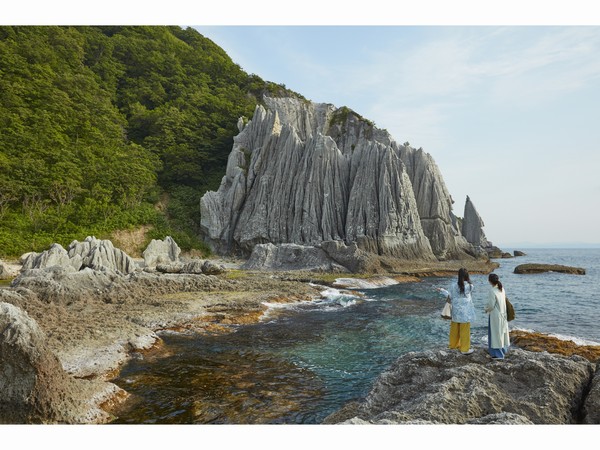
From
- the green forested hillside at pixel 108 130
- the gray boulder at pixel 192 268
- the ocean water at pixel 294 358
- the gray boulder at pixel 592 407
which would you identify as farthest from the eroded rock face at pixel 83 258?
the gray boulder at pixel 592 407

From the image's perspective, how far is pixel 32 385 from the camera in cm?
691

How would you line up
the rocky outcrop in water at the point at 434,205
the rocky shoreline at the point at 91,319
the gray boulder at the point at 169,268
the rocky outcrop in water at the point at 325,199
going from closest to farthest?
1. the rocky shoreline at the point at 91,319
2. the gray boulder at the point at 169,268
3. the rocky outcrop in water at the point at 325,199
4. the rocky outcrop in water at the point at 434,205

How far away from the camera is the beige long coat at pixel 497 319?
310 inches

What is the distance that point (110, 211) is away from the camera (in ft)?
137

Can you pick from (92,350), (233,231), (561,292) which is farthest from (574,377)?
(233,231)

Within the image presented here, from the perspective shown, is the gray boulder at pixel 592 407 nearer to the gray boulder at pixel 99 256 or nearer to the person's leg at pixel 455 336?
the person's leg at pixel 455 336

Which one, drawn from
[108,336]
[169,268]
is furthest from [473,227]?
[108,336]

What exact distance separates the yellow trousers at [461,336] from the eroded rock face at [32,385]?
25.6 ft

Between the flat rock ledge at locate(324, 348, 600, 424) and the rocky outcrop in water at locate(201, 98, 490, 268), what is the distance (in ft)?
110

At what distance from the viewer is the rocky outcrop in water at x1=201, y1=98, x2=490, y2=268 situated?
1711 inches

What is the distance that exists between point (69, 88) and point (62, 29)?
22.6 meters

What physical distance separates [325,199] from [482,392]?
132 ft

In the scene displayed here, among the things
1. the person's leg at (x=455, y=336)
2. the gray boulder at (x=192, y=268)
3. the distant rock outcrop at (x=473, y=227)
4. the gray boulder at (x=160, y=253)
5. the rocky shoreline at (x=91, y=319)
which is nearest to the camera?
the rocky shoreline at (x=91, y=319)

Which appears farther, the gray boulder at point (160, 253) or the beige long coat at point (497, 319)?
the gray boulder at point (160, 253)
